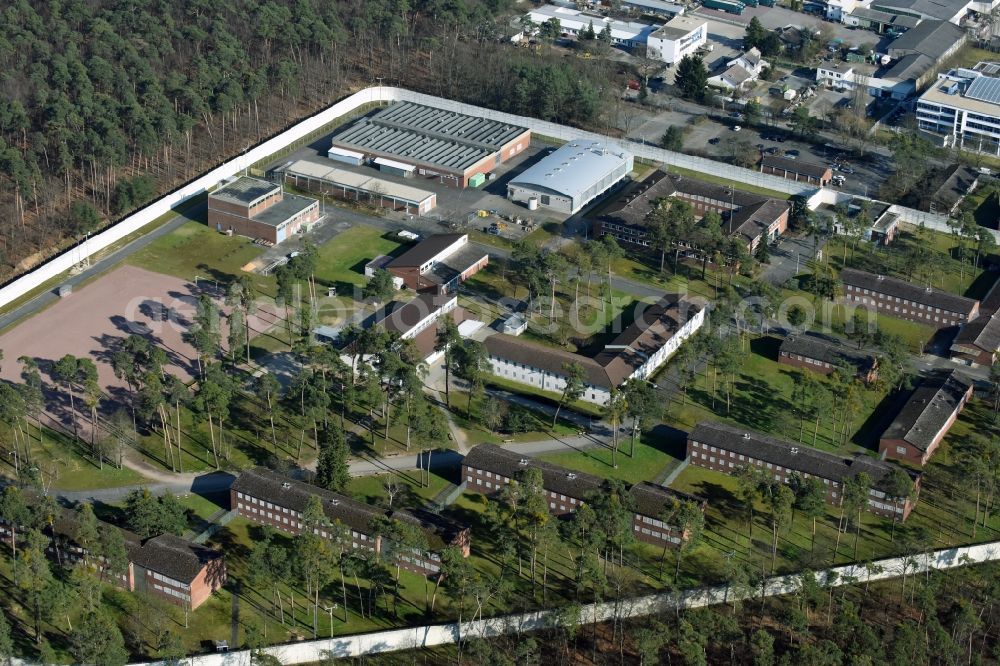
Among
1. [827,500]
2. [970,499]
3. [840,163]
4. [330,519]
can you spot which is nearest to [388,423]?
[330,519]

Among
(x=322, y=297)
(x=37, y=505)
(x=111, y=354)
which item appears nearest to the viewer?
(x=37, y=505)

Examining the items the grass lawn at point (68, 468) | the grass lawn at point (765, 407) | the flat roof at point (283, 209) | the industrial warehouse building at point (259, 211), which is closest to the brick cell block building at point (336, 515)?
the grass lawn at point (68, 468)

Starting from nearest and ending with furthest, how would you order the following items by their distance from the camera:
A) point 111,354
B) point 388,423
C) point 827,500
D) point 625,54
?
point 827,500
point 388,423
point 111,354
point 625,54

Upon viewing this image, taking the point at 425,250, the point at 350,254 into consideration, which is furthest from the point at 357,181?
the point at 425,250

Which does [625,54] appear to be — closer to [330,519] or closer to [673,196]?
[673,196]

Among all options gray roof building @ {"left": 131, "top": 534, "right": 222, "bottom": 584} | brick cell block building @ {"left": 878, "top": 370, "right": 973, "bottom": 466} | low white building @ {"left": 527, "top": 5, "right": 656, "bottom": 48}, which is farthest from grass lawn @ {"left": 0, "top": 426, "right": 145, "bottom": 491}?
low white building @ {"left": 527, "top": 5, "right": 656, "bottom": 48}

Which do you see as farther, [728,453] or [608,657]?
[728,453]

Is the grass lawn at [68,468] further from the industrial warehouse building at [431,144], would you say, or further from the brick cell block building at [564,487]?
the industrial warehouse building at [431,144]

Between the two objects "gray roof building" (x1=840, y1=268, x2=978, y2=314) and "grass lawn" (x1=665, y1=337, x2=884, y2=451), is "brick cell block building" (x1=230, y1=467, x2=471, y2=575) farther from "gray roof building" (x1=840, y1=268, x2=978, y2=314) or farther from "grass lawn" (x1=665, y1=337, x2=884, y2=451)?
"gray roof building" (x1=840, y1=268, x2=978, y2=314)
